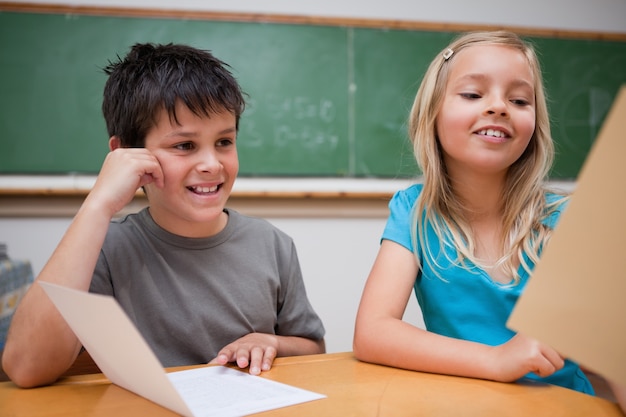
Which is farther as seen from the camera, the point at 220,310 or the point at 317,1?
the point at 317,1

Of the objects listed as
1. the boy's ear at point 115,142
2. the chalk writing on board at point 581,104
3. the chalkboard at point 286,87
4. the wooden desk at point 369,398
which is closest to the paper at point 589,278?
the wooden desk at point 369,398

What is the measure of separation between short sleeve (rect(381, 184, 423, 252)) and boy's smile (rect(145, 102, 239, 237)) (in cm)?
34

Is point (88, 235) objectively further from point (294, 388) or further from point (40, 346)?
point (294, 388)

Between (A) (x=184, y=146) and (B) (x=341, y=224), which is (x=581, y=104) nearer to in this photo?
(B) (x=341, y=224)

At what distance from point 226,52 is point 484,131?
2171mm

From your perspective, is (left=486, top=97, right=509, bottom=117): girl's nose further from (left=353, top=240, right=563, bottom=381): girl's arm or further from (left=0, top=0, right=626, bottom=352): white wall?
(left=0, top=0, right=626, bottom=352): white wall

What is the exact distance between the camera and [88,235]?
926 mm

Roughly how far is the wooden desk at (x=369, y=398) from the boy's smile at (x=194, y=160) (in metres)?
0.40

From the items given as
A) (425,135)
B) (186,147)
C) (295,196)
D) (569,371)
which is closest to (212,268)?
(186,147)

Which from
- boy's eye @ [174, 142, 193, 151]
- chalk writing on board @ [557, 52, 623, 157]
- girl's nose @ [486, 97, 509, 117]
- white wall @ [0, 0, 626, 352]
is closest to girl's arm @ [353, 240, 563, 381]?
girl's nose @ [486, 97, 509, 117]

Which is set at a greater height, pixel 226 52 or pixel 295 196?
pixel 226 52

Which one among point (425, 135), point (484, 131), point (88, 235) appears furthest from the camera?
point (425, 135)

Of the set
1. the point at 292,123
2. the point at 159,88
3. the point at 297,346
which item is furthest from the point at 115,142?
the point at 292,123

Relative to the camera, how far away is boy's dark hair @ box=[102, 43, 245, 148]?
3.71ft
